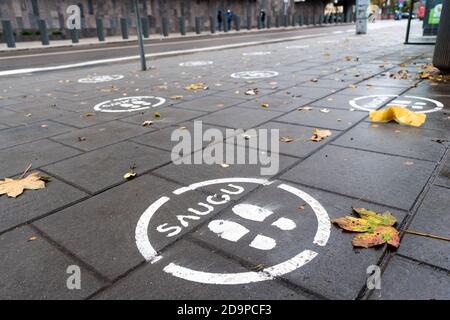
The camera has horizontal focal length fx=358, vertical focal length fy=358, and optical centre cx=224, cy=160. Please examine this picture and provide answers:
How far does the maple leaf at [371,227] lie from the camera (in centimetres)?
218

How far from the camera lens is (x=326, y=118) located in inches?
195

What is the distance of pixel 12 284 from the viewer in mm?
1966

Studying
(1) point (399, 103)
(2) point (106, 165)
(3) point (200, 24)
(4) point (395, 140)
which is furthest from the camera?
(3) point (200, 24)

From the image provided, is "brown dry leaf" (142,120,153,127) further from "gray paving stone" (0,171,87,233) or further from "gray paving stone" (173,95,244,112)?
"gray paving stone" (0,171,87,233)

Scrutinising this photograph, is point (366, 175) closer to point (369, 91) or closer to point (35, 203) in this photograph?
point (35, 203)

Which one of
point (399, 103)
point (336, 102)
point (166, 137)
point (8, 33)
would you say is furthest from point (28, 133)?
point (8, 33)

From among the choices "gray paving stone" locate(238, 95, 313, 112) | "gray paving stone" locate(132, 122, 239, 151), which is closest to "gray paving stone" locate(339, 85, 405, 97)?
"gray paving stone" locate(238, 95, 313, 112)

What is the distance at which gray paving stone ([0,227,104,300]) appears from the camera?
189 centimetres

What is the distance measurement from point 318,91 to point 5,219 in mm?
5638

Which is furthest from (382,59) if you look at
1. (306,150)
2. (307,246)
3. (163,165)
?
(307,246)

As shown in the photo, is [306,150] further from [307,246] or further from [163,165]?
[307,246]

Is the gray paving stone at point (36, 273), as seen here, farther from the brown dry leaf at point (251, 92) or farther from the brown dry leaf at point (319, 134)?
the brown dry leaf at point (251, 92)

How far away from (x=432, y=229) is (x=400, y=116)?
2600 millimetres

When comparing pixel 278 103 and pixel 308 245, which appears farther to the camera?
pixel 278 103
